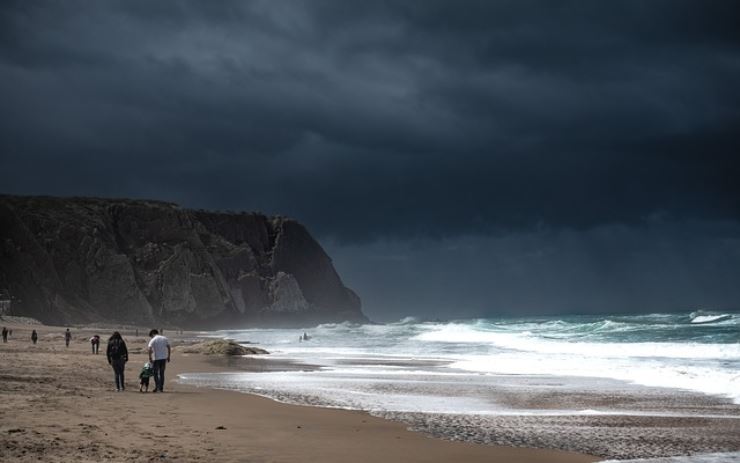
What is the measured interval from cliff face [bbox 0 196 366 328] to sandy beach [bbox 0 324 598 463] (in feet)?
245

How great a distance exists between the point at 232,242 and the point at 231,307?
71.9 ft

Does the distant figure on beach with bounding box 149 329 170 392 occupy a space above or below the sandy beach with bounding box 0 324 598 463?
above

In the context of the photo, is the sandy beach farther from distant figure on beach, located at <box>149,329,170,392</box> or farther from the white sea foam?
the white sea foam

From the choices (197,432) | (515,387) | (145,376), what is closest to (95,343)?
(145,376)

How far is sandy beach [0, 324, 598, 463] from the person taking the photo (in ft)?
29.8

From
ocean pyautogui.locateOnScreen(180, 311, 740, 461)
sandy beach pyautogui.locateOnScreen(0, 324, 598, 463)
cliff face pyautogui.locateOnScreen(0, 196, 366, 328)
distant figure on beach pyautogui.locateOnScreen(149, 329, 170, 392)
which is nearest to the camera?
sandy beach pyautogui.locateOnScreen(0, 324, 598, 463)

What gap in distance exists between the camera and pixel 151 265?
10569 centimetres

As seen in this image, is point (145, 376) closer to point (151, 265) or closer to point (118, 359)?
point (118, 359)

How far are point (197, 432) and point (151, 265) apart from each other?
9920 centimetres

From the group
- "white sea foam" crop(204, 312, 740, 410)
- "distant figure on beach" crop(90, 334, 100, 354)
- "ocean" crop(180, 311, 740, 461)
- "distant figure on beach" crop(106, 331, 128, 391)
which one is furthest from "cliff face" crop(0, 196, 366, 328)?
"distant figure on beach" crop(106, 331, 128, 391)

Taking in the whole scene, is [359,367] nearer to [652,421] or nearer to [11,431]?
[652,421]

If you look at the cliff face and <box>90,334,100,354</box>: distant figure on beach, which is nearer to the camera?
<box>90,334,100,354</box>: distant figure on beach

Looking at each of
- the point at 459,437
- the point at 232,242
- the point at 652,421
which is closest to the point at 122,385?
the point at 459,437

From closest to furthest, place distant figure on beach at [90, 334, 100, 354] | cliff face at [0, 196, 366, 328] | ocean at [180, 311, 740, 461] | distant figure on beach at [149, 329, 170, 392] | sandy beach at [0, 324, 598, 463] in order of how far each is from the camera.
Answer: sandy beach at [0, 324, 598, 463] → ocean at [180, 311, 740, 461] → distant figure on beach at [149, 329, 170, 392] → distant figure on beach at [90, 334, 100, 354] → cliff face at [0, 196, 366, 328]
